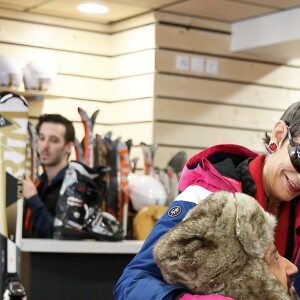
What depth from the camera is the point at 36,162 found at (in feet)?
15.1

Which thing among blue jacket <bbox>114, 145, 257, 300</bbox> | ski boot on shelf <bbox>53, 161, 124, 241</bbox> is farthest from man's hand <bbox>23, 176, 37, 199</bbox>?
blue jacket <bbox>114, 145, 257, 300</bbox>

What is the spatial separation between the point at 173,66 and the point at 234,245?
508 cm

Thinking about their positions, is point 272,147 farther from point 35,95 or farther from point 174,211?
point 35,95

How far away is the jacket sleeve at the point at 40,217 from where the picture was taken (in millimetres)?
4105

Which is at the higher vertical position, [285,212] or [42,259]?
[285,212]

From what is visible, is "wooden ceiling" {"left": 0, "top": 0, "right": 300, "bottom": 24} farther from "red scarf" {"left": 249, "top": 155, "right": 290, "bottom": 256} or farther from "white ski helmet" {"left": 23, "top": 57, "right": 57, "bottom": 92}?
"red scarf" {"left": 249, "top": 155, "right": 290, "bottom": 256}

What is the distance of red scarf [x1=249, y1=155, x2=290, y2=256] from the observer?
1.97 m

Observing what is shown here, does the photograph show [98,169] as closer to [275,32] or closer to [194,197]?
[194,197]

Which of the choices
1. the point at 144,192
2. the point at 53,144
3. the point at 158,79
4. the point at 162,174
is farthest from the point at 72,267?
the point at 158,79

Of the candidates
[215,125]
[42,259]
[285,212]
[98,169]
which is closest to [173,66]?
[215,125]

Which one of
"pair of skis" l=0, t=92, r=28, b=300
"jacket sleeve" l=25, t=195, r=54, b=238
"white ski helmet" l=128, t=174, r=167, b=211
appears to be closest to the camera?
"pair of skis" l=0, t=92, r=28, b=300

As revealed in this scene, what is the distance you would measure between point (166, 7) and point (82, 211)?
2963mm

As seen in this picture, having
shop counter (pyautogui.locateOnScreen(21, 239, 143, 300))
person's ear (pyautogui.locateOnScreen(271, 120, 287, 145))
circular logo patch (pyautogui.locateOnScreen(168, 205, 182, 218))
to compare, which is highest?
person's ear (pyautogui.locateOnScreen(271, 120, 287, 145))

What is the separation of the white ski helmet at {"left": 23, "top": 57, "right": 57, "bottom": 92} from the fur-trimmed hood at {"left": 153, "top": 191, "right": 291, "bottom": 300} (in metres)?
4.69
